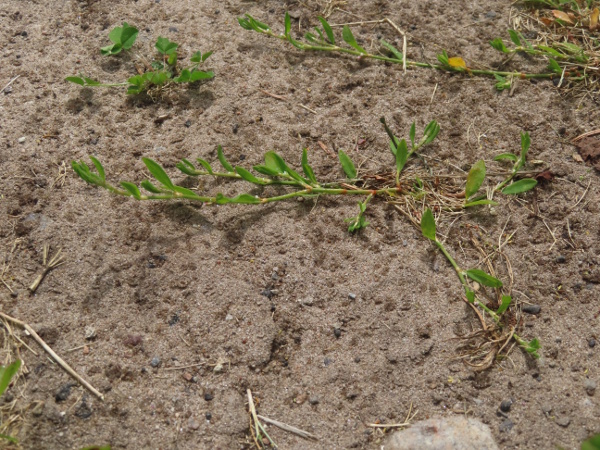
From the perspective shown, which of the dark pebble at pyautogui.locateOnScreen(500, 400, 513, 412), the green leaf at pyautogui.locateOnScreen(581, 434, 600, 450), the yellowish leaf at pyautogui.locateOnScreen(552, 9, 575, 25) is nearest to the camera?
the green leaf at pyautogui.locateOnScreen(581, 434, 600, 450)

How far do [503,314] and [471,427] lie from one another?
41 cm

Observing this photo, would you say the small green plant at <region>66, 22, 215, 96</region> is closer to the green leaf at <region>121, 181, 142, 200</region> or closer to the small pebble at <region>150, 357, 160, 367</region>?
the green leaf at <region>121, 181, 142, 200</region>

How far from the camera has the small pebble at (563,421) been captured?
71.0 inches

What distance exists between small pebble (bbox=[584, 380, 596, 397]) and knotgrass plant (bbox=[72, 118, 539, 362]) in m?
0.41

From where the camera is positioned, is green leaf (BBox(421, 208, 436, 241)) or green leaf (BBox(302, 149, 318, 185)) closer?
green leaf (BBox(421, 208, 436, 241))

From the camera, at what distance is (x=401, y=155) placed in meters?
2.19

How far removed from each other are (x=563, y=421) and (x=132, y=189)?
64.7 inches

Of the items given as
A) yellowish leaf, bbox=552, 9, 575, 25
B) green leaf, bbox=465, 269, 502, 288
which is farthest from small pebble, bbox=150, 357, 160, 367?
yellowish leaf, bbox=552, 9, 575, 25

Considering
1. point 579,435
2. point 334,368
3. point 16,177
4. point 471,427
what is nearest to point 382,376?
point 334,368

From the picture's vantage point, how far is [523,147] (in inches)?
86.0

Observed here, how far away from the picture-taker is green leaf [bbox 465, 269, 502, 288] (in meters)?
1.96

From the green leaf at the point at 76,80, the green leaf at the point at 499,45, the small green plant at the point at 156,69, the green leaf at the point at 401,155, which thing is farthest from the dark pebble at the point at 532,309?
the green leaf at the point at 76,80

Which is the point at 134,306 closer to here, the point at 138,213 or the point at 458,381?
the point at 138,213

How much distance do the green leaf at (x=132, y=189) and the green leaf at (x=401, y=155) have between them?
38.5 inches
